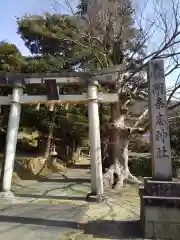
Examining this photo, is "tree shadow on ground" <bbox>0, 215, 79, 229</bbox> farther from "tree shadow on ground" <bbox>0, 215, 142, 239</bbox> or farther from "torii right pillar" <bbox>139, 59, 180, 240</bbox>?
"torii right pillar" <bbox>139, 59, 180, 240</bbox>

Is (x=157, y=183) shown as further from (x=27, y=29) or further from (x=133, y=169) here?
(x=27, y=29)

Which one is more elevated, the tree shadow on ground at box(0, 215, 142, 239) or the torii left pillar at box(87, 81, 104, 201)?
the torii left pillar at box(87, 81, 104, 201)

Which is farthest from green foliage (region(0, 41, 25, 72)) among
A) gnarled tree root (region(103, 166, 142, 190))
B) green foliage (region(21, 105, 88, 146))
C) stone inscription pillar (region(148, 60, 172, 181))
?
stone inscription pillar (region(148, 60, 172, 181))

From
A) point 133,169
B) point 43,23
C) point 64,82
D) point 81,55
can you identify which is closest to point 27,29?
point 43,23

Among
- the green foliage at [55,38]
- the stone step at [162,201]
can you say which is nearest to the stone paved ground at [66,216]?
the stone step at [162,201]

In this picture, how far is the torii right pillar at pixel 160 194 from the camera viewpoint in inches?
239

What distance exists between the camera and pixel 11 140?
11.2 m

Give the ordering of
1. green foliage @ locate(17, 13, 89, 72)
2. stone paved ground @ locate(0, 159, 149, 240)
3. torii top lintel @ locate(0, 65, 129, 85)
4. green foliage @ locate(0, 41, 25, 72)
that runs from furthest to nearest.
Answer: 1. green foliage @ locate(17, 13, 89, 72)
2. green foliage @ locate(0, 41, 25, 72)
3. torii top lintel @ locate(0, 65, 129, 85)
4. stone paved ground @ locate(0, 159, 149, 240)

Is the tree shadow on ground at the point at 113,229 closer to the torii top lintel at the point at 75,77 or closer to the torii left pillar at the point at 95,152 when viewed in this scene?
the torii left pillar at the point at 95,152

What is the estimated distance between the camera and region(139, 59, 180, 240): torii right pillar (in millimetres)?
6074

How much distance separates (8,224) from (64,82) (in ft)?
19.8

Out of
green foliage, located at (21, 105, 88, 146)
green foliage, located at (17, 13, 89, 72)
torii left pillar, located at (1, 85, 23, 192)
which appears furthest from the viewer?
green foliage, located at (21, 105, 88, 146)

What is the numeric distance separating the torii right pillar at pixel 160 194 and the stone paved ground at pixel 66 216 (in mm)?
500

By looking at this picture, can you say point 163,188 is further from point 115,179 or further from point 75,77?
point 115,179
